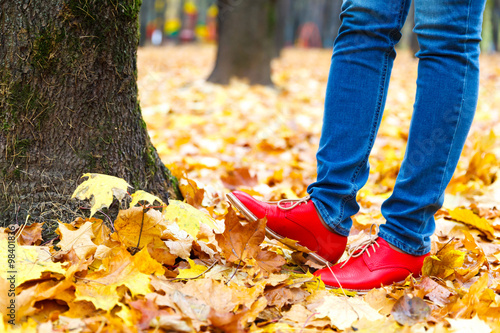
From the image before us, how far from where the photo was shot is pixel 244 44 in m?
5.89

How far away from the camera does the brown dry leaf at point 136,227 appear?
1.18 m

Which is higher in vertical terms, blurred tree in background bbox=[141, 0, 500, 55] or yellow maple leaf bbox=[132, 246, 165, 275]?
blurred tree in background bbox=[141, 0, 500, 55]

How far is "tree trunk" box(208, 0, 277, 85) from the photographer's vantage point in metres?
5.89

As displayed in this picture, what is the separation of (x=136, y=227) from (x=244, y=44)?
5.03m

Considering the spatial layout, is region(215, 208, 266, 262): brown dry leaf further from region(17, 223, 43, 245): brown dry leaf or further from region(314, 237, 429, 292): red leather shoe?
region(17, 223, 43, 245): brown dry leaf

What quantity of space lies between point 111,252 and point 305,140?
7.81 ft

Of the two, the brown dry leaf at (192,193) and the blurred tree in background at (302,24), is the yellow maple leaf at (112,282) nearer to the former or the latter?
the brown dry leaf at (192,193)

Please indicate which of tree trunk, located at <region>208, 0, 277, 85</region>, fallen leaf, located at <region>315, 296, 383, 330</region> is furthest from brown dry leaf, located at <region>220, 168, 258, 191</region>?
tree trunk, located at <region>208, 0, 277, 85</region>

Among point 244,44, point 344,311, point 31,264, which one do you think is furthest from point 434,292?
point 244,44

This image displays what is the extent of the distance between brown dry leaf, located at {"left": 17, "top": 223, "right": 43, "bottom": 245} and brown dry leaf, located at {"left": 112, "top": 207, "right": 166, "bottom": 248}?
26 cm

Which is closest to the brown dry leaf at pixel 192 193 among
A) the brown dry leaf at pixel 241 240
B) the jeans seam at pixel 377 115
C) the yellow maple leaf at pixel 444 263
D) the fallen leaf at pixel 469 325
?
the brown dry leaf at pixel 241 240

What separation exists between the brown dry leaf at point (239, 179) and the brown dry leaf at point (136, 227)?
3.06ft

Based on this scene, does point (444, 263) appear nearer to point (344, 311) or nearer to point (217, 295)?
point (344, 311)

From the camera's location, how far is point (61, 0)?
1.27 meters
